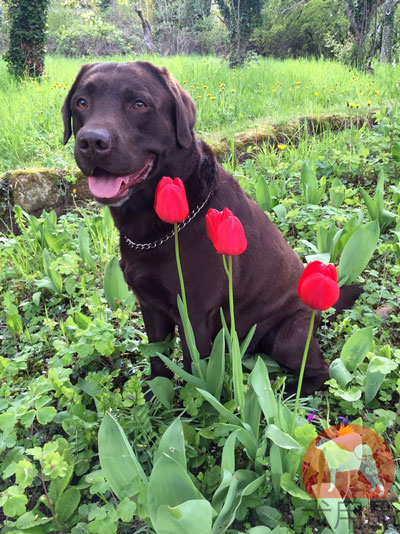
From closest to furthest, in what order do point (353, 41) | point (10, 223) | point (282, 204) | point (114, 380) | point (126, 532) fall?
point (126, 532) → point (114, 380) → point (282, 204) → point (10, 223) → point (353, 41)

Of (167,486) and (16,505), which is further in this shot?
(16,505)

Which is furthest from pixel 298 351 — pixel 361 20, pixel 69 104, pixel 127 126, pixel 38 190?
pixel 361 20

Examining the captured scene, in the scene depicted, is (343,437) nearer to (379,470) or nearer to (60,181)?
(379,470)

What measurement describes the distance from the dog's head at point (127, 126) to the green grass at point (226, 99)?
8.23ft

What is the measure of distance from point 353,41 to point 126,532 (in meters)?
11.0

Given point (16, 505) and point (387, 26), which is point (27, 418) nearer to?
point (16, 505)

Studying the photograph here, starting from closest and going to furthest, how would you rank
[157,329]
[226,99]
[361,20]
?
[157,329]
[226,99]
[361,20]

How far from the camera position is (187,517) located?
906 millimetres

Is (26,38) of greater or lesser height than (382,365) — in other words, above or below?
above

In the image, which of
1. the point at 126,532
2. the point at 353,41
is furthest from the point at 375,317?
the point at 353,41

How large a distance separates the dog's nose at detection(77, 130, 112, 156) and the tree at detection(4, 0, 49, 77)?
22.9ft

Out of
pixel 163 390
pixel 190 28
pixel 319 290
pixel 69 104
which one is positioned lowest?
pixel 163 390

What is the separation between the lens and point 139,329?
7.93ft

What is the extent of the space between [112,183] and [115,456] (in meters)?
0.97
